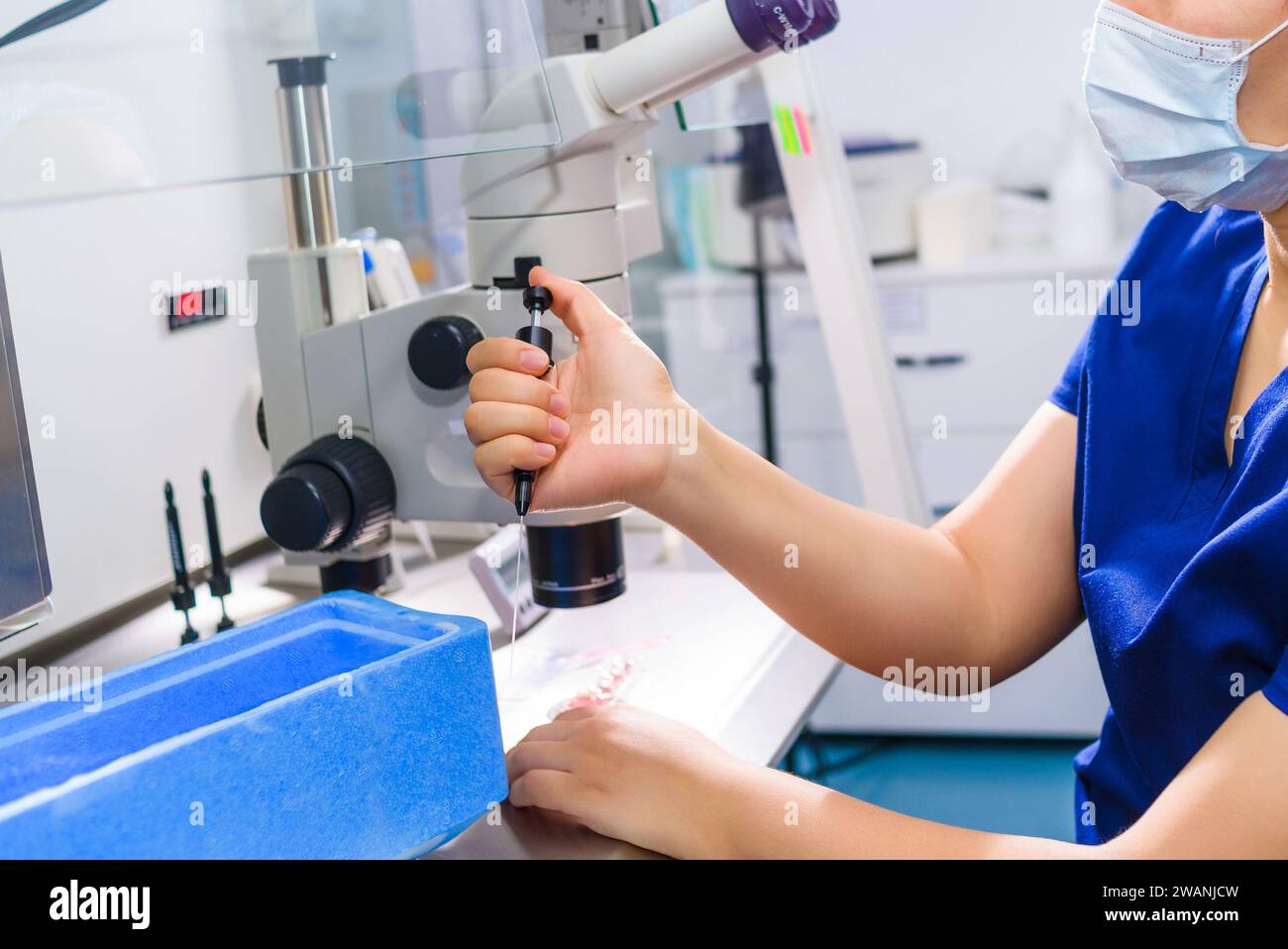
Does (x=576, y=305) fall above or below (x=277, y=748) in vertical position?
above

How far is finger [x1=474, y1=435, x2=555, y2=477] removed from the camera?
2.77 feet

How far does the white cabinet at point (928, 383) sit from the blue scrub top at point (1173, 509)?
1.40 meters

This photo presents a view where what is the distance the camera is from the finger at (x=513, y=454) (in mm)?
845

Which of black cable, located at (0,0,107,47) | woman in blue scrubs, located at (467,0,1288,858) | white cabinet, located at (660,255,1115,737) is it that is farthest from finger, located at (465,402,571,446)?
white cabinet, located at (660,255,1115,737)

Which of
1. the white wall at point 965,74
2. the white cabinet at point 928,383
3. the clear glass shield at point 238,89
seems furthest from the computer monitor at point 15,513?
the white wall at point 965,74

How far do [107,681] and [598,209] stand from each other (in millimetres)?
475

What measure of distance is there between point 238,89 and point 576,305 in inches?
10.3

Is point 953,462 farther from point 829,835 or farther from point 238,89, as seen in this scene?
point 238,89

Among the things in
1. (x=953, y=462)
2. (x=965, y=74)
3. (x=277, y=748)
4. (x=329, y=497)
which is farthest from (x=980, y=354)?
(x=277, y=748)

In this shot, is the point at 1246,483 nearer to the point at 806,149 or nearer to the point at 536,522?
the point at 536,522

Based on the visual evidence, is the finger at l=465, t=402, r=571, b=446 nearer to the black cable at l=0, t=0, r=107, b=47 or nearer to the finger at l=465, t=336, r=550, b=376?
the finger at l=465, t=336, r=550, b=376

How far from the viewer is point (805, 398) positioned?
2.59 meters

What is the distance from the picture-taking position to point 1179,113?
2.95 ft
